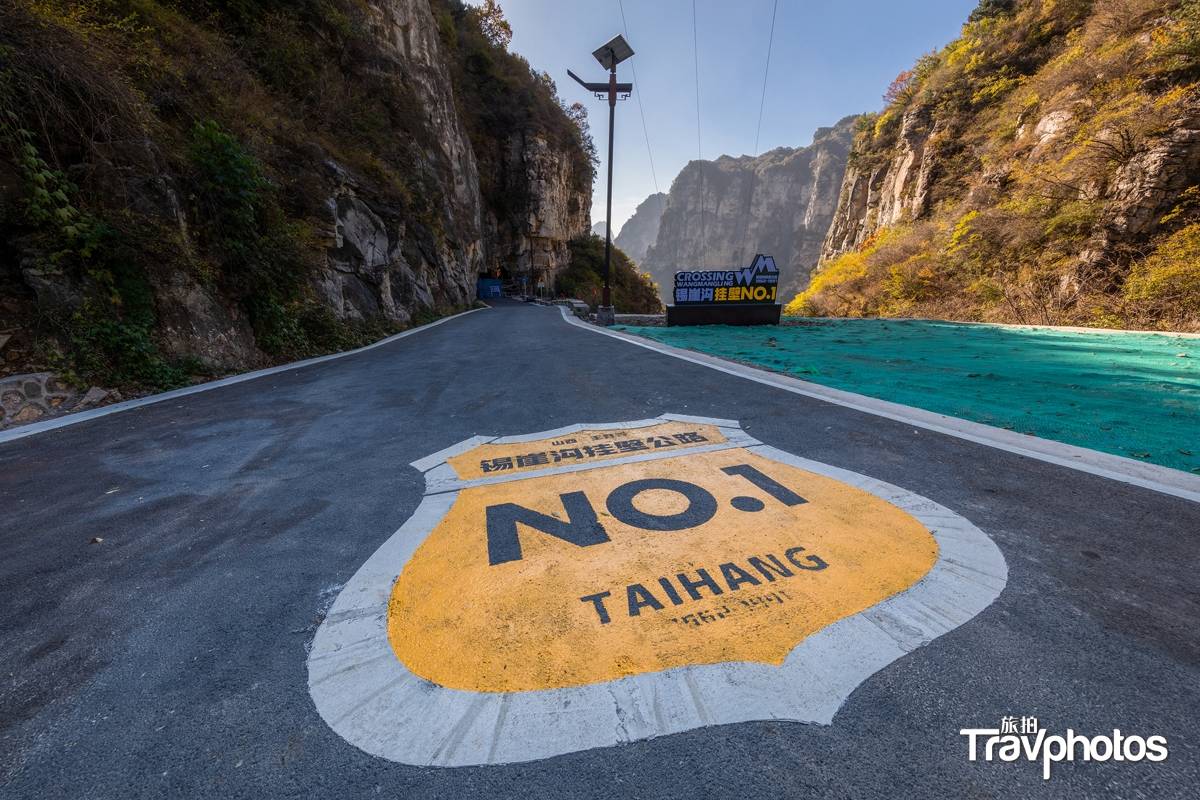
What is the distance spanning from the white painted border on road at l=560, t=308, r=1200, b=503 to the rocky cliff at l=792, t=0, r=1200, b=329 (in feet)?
38.2

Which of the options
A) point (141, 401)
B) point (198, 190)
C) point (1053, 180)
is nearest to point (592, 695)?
point (141, 401)

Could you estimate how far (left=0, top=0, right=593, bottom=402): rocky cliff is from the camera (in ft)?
15.8

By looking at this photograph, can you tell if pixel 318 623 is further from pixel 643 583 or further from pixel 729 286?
pixel 729 286

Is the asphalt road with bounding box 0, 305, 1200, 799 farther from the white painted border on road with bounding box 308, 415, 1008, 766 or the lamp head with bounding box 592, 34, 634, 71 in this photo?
the lamp head with bounding box 592, 34, 634, 71

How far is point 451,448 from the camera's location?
344cm

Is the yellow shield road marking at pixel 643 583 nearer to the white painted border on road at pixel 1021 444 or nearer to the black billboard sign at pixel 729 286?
the white painted border on road at pixel 1021 444

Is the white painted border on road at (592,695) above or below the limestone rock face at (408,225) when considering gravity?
below

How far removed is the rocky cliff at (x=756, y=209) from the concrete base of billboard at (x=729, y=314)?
10002cm

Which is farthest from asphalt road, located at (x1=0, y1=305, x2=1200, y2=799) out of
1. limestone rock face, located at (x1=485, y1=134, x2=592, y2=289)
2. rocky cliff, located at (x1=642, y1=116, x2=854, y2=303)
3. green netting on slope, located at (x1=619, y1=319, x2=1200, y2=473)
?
rocky cliff, located at (x1=642, y1=116, x2=854, y2=303)

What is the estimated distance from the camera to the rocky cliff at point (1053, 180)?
440 inches

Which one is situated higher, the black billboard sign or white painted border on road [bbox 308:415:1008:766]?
the black billboard sign

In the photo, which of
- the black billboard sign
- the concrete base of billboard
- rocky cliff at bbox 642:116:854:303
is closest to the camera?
the black billboard sign

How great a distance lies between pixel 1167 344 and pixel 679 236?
160603 millimetres

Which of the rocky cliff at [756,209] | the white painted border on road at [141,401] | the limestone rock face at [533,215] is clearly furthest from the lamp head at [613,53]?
the rocky cliff at [756,209]
